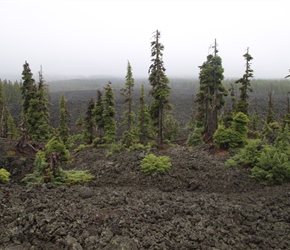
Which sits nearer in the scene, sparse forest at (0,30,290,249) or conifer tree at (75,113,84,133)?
sparse forest at (0,30,290,249)

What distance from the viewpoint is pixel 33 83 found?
1388 inches

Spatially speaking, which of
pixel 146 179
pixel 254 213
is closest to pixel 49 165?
pixel 146 179

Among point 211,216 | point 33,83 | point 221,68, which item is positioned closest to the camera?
point 211,216

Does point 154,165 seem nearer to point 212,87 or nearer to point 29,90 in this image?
point 212,87

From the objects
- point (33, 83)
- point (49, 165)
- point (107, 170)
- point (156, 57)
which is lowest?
point (107, 170)

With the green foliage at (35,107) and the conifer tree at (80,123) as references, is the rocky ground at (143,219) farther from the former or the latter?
the conifer tree at (80,123)

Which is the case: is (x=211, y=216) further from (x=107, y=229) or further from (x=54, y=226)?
(x=54, y=226)

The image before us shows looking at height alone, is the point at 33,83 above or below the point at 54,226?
above

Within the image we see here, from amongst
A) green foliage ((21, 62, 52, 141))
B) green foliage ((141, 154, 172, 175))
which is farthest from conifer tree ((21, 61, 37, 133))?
green foliage ((141, 154, 172, 175))

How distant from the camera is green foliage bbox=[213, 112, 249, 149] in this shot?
22.3 m

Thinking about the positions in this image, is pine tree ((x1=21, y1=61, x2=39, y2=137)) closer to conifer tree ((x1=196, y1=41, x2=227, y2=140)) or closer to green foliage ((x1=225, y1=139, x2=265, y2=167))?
conifer tree ((x1=196, y1=41, x2=227, y2=140))

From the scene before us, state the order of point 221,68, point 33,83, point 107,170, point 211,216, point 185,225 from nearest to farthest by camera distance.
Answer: point 185,225
point 211,216
point 107,170
point 221,68
point 33,83

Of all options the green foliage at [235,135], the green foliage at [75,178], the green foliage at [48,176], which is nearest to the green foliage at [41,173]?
the green foliage at [48,176]

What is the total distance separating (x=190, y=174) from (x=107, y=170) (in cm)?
523
